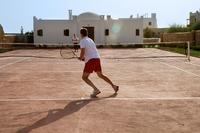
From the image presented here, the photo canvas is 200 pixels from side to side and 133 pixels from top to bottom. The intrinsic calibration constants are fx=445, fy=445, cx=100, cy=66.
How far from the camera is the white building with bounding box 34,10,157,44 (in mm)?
59156

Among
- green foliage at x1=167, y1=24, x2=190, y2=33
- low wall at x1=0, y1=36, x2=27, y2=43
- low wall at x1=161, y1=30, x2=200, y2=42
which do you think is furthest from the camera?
green foliage at x1=167, y1=24, x2=190, y2=33

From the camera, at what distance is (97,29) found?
59469mm

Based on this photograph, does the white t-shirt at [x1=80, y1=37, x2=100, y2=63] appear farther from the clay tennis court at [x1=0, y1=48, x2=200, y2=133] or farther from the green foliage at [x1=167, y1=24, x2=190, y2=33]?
the green foliage at [x1=167, y1=24, x2=190, y2=33]

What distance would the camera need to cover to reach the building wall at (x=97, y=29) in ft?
194

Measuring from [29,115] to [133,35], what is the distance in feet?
171

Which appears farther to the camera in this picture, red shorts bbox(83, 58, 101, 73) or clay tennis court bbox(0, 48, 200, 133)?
red shorts bbox(83, 58, 101, 73)

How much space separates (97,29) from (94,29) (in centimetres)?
41

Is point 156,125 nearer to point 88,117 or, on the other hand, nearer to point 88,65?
point 88,117

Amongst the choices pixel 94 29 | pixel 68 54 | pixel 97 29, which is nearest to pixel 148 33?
pixel 97 29

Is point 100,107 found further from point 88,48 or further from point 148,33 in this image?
point 148,33

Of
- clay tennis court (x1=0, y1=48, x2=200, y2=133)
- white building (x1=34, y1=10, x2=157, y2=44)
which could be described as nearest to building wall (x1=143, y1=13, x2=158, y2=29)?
white building (x1=34, y1=10, x2=157, y2=44)

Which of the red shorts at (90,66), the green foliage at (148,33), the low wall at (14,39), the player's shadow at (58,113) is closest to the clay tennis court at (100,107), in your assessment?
the player's shadow at (58,113)

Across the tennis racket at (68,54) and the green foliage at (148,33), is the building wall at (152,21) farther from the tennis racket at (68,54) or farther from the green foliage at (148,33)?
the tennis racket at (68,54)

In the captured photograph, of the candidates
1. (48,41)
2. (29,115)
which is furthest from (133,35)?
(29,115)
